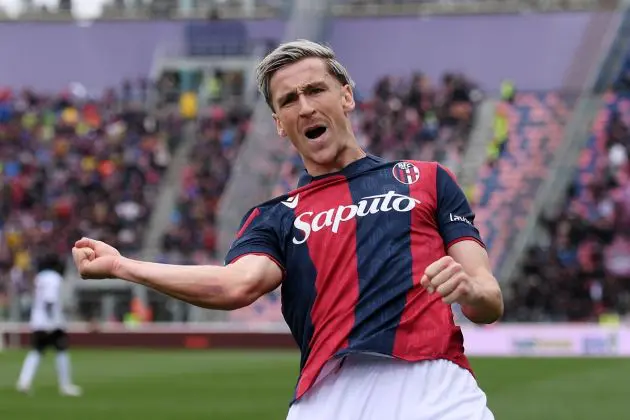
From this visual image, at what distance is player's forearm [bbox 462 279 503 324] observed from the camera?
4.21 metres

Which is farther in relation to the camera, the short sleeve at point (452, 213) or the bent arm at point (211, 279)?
the short sleeve at point (452, 213)

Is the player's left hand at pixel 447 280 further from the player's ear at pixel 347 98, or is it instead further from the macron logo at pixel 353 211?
the player's ear at pixel 347 98

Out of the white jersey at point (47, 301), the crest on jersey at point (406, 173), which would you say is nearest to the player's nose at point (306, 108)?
the crest on jersey at point (406, 173)

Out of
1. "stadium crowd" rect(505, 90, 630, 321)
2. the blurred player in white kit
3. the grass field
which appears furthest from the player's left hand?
"stadium crowd" rect(505, 90, 630, 321)

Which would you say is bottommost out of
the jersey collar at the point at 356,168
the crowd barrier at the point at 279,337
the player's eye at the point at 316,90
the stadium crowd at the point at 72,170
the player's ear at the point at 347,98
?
the crowd barrier at the point at 279,337

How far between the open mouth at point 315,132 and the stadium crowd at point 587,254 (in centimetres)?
2531

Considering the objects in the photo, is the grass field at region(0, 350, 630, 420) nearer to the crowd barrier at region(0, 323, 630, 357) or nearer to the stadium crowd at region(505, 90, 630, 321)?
the crowd barrier at region(0, 323, 630, 357)

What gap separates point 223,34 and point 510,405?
2581 centimetres

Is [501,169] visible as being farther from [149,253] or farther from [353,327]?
[353,327]

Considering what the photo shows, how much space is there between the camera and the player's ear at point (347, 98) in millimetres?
4812

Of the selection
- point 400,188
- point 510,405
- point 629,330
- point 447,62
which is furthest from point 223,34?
point 400,188

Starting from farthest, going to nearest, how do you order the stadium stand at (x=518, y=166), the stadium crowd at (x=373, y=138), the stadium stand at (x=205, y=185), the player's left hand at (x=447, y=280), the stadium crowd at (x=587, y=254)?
1. the stadium crowd at (x=373, y=138)
2. the stadium stand at (x=518, y=166)
3. the stadium stand at (x=205, y=185)
4. the stadium crowd at (x=587, y=254)
5. the player's left hand at (x=447, y=280)

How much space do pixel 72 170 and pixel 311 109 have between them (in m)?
32.4

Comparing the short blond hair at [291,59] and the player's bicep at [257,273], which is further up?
the short blond hair at [291,59]
